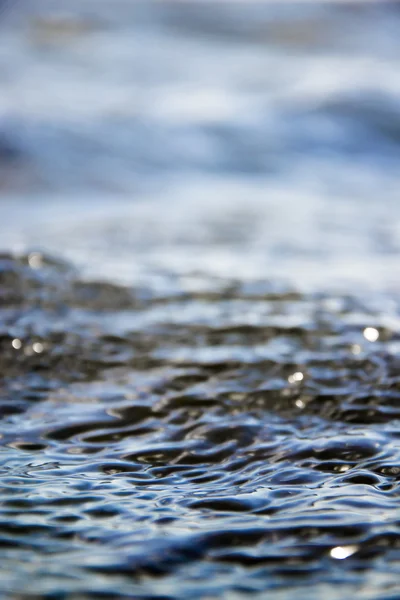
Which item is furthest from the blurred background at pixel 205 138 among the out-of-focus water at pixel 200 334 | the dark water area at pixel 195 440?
the dark water area at pixel 195 440

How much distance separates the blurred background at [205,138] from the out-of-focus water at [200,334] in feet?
0.08

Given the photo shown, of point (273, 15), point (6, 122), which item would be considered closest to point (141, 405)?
point (6, 122)

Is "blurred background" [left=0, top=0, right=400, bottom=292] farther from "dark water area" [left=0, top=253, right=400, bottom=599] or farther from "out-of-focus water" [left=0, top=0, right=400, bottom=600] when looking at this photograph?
"dark water area" [left=0, top=253, right=400, bottom=599]

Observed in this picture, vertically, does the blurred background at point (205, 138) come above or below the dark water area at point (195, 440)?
above

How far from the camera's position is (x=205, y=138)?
635 centimetres

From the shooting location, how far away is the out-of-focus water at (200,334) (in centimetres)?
160

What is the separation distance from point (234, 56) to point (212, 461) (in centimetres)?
694

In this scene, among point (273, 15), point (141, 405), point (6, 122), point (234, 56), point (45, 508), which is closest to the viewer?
point (45, 508)

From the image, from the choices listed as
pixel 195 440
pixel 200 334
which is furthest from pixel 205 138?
pixel 195 440

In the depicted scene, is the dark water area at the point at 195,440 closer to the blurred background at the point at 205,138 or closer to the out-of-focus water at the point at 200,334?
the out-of-focus water at the point at 200,334

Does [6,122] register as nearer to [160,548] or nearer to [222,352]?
[222,352]

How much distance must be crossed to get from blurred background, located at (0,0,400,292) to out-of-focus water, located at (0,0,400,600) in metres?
0.02

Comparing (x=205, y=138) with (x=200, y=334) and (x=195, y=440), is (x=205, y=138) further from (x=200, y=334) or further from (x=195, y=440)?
(x=195, y=440)

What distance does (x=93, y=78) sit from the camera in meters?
7.81
